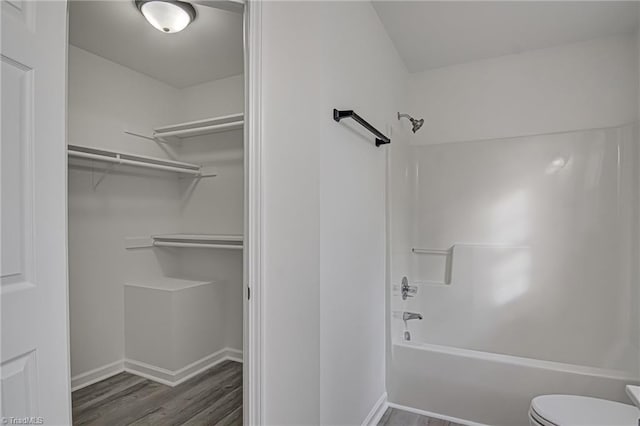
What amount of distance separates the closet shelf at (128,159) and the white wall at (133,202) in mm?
194

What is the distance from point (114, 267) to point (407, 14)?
2741 millimetres

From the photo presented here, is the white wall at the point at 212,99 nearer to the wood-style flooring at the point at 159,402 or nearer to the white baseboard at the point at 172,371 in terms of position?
the white baseboard at the point at 172,371

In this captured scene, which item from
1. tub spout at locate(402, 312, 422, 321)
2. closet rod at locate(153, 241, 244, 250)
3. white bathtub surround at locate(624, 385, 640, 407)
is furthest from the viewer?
closet rod at locate(153, 241, 244, 250)

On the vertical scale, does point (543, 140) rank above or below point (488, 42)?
below

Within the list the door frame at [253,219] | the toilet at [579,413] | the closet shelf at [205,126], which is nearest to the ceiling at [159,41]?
the closet shelf at [205,126]

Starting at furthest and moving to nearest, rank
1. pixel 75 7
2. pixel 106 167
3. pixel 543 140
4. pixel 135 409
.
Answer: pixel 106 167, pixel 543 140, pixel 135 409, pixel 75 7

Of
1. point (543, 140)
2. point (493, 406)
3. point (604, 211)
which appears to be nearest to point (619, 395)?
point (493, 406)

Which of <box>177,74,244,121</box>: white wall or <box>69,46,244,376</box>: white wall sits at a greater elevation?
<box>177,74,244,121</box>: white wall

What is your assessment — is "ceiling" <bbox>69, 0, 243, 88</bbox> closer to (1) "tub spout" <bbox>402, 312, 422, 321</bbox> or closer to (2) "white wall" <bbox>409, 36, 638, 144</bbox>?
(2) "white wall" <bbox>409, 36, 638, 144</bbox>

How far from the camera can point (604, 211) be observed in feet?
7.86

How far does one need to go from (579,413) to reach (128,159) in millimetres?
3065

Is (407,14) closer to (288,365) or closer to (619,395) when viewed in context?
(288,365)

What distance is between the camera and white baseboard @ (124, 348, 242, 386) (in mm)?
2697

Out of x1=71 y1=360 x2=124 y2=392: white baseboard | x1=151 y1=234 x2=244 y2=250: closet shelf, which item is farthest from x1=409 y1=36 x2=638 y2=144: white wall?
x1=71 y1=360 x2=124 y2=392: white baseboard
